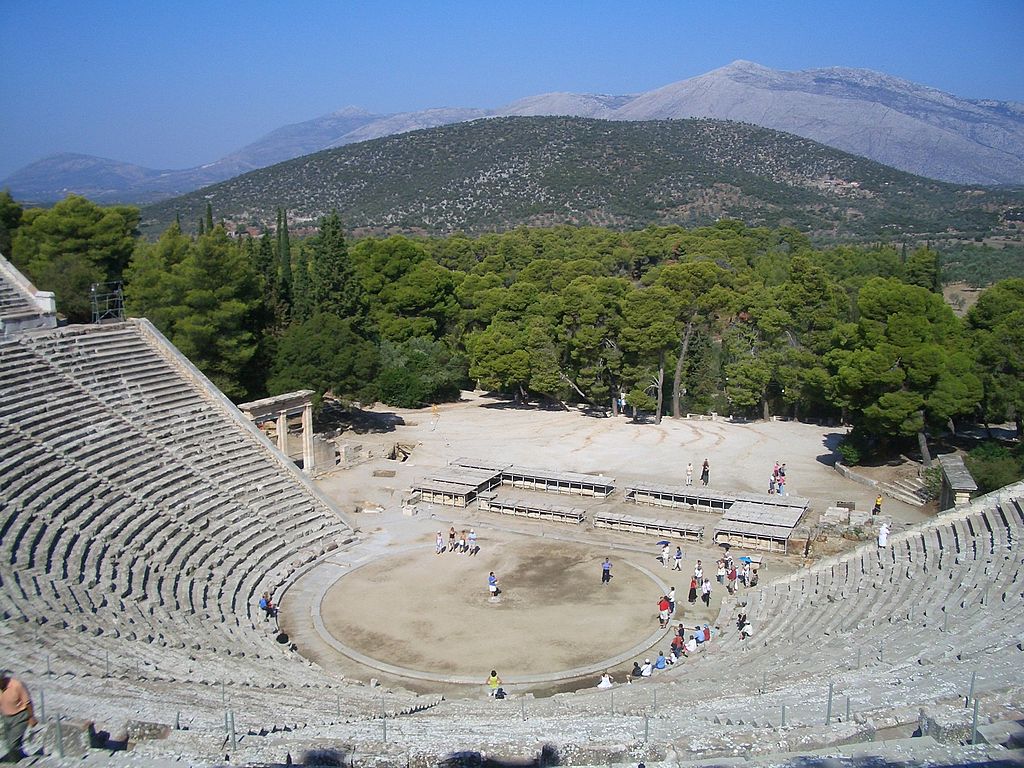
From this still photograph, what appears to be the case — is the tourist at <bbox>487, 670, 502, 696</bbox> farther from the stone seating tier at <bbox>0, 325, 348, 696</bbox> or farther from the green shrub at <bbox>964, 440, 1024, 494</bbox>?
the green shrub at <bbox>964, 440, 1024, 494</bbox>

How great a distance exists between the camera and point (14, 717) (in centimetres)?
1012

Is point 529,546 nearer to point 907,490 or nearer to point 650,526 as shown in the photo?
point 650,526

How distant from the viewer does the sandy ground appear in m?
20.7

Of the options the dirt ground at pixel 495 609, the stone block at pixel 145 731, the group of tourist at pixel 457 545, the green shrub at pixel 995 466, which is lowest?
the dirt ground at pixel 495 609

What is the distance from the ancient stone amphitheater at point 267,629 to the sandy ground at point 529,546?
1.76 m

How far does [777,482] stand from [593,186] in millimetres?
105658

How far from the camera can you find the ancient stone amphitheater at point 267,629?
449 inches

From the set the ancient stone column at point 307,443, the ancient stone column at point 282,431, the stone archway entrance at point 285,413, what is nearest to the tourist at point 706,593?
the stone archway entrance at point 285,413

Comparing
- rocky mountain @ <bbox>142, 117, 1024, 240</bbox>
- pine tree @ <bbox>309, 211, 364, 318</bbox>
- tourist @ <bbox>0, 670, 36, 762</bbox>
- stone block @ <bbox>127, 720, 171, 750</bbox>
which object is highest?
rocky mountain @ <bbox>142, 117, 1024, 240</bbox>

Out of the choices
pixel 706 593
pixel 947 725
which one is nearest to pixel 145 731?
pixel 947 725

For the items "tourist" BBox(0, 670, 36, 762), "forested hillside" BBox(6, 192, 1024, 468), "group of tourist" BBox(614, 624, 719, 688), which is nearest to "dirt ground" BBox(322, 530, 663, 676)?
"group of tourist" BBox(614, 624, 719, 688)

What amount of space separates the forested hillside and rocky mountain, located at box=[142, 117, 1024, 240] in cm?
6533

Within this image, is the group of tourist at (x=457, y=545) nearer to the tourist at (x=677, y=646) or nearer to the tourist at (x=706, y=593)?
the tourist at (x=706, y=593)

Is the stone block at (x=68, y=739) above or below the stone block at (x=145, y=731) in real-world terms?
above
